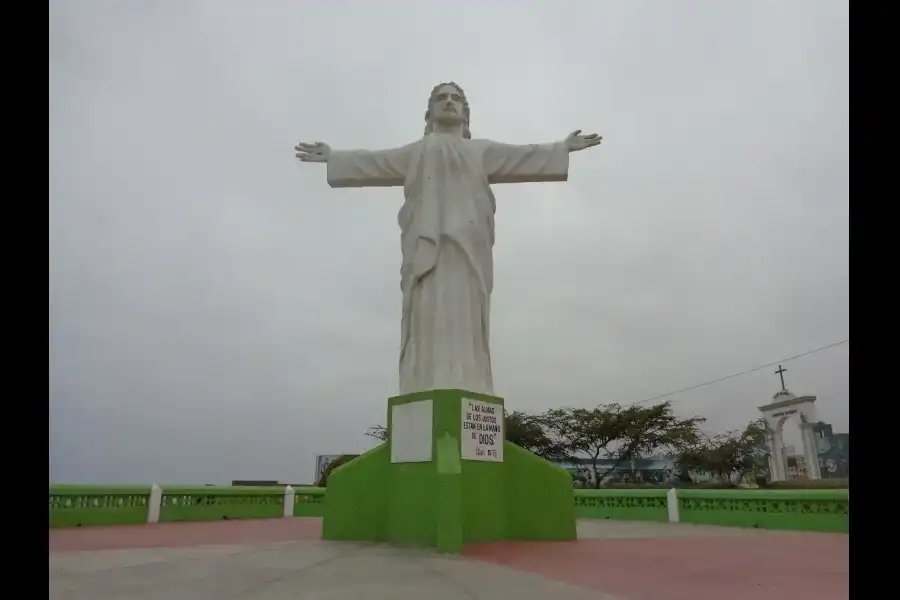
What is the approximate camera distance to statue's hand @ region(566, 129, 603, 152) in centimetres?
988

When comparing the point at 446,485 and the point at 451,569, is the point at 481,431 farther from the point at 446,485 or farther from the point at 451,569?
the point at 451,569

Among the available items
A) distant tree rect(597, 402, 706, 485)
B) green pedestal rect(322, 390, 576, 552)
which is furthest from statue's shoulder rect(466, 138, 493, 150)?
distant tree rect(597, 402, 706, 485)

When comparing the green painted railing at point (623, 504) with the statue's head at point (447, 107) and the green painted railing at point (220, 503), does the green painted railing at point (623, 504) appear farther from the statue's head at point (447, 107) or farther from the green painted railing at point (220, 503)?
the statue's head at point (447, 107)

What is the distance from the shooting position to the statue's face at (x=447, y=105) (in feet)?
32.9

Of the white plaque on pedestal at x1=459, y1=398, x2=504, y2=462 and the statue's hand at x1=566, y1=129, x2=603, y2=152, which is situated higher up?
the statue's hand at x1=566, y1=129, x2=603, y2=152

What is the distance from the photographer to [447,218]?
938 centimetres

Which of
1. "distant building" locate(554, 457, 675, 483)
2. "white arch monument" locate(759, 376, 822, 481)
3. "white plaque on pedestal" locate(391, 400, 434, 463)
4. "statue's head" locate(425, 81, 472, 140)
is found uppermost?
"statue's head" locate(425, 81, 472, 140)

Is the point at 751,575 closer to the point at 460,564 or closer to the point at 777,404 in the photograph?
the point at 460,564

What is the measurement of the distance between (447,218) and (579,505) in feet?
29.7

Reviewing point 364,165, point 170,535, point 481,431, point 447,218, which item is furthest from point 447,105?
point 170,535

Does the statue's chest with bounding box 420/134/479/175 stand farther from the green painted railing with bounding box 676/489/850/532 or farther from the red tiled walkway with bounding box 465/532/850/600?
the green painted railing with bounding box 676/489/850/532

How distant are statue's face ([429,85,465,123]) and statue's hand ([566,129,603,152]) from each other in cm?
173

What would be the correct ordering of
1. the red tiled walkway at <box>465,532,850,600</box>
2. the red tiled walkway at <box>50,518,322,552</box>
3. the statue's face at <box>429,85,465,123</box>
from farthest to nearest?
the statue's face at <box>429,85,465,123</box>, the red tiled walkway at <box>50,518,322,552</box>, the red tiled walkway at <box>465,532,850,600</box>

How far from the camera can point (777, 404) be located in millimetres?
34906
